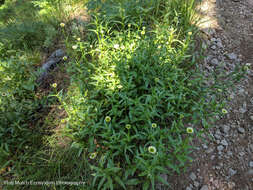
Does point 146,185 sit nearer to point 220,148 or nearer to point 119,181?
point 119,181

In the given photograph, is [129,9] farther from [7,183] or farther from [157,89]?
[7,183]

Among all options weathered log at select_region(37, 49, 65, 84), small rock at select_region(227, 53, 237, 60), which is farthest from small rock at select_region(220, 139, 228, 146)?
weathered log at select_region(37, 49, 65, 84)

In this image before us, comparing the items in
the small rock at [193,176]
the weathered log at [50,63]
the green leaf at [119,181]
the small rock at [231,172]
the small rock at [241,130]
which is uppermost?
the weathered log at [50,63]

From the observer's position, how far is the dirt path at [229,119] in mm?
2074

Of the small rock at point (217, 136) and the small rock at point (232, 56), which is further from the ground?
the small rock at point (232, 56)

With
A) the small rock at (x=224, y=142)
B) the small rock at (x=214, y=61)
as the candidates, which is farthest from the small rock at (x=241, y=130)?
the small rock at (x=214, y=61)

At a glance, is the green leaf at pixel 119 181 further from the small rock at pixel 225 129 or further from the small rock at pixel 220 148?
the small rock at pixel 225 129

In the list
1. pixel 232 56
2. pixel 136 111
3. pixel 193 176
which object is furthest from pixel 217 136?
pixel 232 56

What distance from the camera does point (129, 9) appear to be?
3.18 meters

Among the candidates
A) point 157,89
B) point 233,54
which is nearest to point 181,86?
point 157,89

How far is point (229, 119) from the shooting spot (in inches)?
99.1

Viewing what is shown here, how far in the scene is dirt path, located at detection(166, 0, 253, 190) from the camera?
2074 millimetres

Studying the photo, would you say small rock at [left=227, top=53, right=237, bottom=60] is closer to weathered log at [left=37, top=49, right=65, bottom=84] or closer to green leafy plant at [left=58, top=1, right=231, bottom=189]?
green leafy plant at [left=58, top=1, right=231, bottom=189]

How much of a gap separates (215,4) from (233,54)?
54.7 inches
